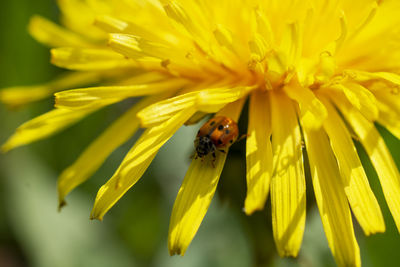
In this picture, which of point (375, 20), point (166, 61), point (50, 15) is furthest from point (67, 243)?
point (375, 20)

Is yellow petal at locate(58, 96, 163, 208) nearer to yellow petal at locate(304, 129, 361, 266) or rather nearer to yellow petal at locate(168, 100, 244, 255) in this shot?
yellow petal at locate(168, 100, 244, 255)

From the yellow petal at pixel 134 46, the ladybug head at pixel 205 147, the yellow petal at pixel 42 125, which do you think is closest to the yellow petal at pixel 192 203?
the ladybug head at pixel 205 147

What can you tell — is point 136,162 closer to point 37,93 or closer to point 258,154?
point 258,154

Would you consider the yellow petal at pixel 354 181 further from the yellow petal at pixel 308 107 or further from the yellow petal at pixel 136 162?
the yellow petal at pixel 136 162

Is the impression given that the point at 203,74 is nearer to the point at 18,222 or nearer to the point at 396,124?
the point at 396,124

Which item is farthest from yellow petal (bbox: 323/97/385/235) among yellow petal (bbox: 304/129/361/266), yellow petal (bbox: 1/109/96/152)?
yellow petal (bbox: 1/109/96/152)

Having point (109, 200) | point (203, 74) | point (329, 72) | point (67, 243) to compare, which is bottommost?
point (67, 243)
